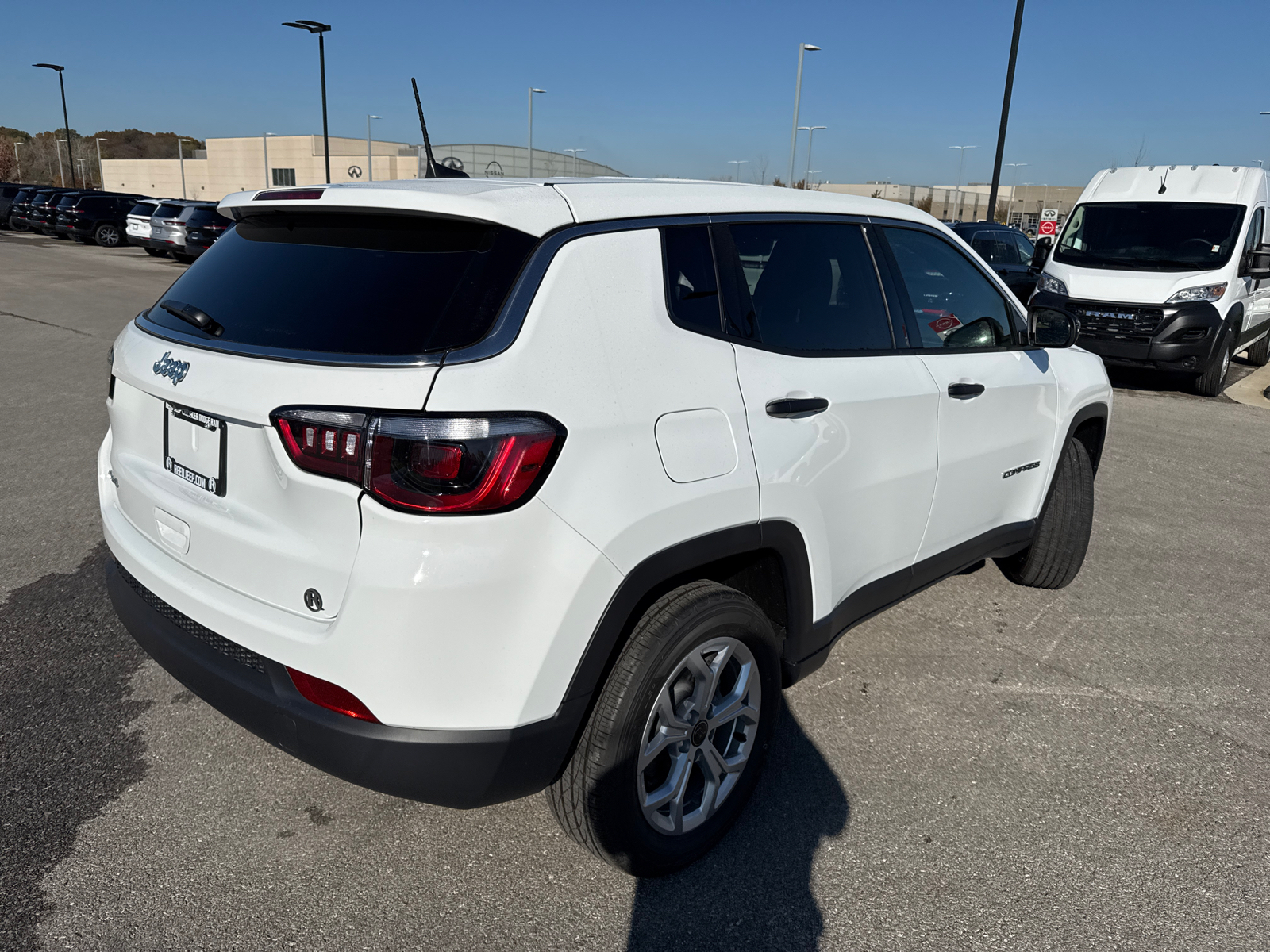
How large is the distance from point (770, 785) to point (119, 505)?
2140 mm

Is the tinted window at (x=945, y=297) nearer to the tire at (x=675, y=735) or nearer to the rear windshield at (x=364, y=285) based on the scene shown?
the tire at (x=675, y=735)

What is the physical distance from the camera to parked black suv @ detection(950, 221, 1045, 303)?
14.4m

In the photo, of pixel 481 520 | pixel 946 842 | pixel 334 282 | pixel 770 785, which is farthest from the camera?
pixel 770 785

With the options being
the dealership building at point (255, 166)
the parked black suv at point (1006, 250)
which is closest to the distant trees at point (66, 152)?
the dealership building at point (255, 166)

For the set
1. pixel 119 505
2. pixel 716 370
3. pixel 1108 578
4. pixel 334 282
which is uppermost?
pixel 334 282

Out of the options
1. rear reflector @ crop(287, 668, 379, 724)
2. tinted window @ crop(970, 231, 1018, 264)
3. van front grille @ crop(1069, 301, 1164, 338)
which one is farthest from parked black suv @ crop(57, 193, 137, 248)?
rear reflector @ crop(287, 668, 379, 724)

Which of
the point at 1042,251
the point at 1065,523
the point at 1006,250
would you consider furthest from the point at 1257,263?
the point at 1065,523

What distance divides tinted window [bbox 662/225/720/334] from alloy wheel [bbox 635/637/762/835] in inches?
32.5

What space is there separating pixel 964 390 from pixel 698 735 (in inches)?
64.4

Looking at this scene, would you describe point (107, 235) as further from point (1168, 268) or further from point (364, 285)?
point (364, 285)

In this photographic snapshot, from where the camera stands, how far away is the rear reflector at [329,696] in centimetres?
204

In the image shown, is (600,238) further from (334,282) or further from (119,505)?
(119,505)

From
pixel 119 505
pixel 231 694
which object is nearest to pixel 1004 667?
pixel 231 694

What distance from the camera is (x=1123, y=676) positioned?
377 cm
